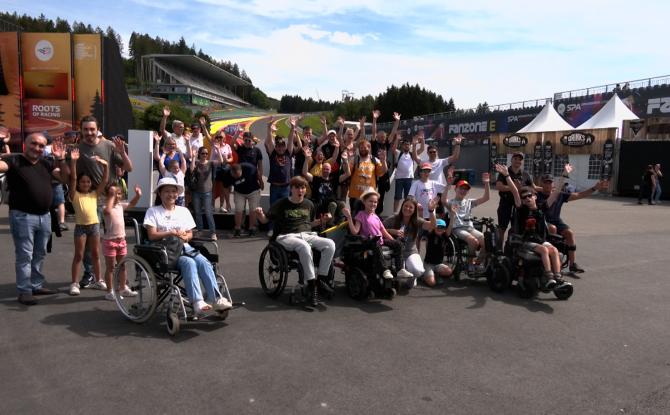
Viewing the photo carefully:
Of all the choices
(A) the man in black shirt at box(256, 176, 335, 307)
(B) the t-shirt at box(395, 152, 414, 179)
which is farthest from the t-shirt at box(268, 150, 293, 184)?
(A) the man in black shirt at box(256, 176, 335, 307)

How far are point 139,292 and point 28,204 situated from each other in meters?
1.58

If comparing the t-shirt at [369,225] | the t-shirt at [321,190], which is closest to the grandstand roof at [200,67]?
the t-shirt at [321,190]

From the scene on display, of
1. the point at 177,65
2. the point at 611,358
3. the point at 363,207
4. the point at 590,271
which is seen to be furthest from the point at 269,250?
the point at 177,65

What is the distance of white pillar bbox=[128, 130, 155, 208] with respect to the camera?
10461 mm

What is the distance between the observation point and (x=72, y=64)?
22.1 meters

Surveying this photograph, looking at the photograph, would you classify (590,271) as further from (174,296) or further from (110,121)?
(110,121)

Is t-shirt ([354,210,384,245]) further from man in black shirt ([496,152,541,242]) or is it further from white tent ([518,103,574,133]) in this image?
white tent ([518,103,574,133])

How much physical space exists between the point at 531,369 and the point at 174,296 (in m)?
2.96

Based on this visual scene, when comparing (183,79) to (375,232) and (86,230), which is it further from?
(375,232)

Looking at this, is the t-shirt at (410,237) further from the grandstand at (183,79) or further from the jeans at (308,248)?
the grandstand at (183,79)

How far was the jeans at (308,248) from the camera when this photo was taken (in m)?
5.12

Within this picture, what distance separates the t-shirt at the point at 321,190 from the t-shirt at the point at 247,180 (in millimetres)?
1104

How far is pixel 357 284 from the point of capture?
5418 millimetres

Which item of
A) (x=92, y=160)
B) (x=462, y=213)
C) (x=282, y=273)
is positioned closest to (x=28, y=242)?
(x=92, y=160)
